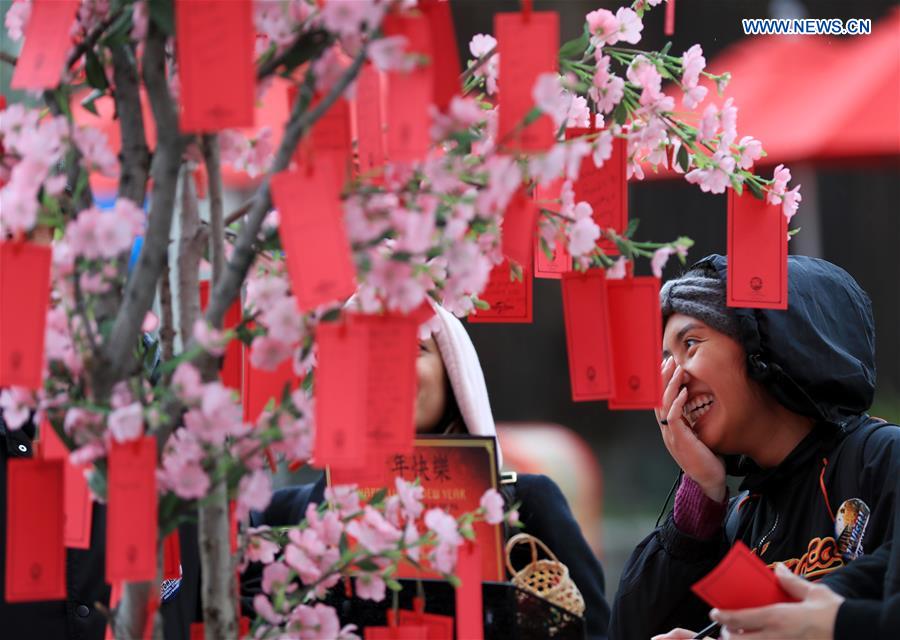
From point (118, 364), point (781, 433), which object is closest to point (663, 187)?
point (781, 433)

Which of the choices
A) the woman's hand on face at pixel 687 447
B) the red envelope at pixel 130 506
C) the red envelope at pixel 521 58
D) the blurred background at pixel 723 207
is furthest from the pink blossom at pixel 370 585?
the blurred background at pixel 723 207

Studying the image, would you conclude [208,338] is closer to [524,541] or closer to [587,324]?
[587,324]

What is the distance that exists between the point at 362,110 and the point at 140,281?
29cm

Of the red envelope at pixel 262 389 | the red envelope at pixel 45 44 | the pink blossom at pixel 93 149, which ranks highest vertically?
the red envelope at pixel 45 44

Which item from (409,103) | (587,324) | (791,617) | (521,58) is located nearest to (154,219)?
(409,103)

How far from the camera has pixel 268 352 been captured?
3.45 ft

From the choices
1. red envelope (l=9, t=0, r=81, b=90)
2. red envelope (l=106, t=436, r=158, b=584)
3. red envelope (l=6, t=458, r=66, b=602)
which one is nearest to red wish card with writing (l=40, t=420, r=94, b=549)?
red envelope (l=6, t=458, r=66, b=602)

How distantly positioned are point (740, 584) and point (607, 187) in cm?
50

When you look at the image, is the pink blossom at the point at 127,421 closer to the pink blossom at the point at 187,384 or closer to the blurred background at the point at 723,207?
the pink blossom at the point at 187,384

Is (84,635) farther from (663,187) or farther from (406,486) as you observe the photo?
(663,187)

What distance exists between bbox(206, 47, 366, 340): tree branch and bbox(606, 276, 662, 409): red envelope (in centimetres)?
42

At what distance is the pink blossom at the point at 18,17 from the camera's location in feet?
3.84

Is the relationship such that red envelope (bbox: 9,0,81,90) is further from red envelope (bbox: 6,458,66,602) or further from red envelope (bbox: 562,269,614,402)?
red envelope (bbox: 562,269,614,402)

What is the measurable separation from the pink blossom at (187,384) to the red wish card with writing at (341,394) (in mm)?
108
